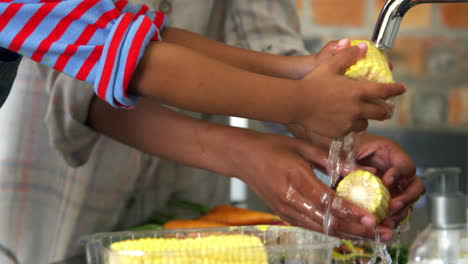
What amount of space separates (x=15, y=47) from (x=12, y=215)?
61cm

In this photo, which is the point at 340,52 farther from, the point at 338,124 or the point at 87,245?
the point at 87,245

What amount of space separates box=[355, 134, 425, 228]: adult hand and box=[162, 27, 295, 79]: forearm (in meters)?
0.14

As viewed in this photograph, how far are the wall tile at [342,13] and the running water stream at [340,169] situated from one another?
1.43 m

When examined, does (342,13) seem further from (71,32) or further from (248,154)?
(71,32)

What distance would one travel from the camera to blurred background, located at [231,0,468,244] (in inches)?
83.0

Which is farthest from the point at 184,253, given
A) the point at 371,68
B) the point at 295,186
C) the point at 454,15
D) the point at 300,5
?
the point at 454,15

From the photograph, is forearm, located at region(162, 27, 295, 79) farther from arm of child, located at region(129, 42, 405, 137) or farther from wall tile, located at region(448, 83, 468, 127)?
wall tile, located at region(448, 83, 468, 127)

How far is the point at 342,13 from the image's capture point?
2.11 m

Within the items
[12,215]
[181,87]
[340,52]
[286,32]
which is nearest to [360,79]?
[340,52]

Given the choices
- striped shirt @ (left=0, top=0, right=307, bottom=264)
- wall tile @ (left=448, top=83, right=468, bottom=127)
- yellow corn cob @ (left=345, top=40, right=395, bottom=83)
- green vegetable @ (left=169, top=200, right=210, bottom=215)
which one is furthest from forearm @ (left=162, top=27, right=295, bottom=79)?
wall tile @ (left=448, top=83, right=468, bottom=127)

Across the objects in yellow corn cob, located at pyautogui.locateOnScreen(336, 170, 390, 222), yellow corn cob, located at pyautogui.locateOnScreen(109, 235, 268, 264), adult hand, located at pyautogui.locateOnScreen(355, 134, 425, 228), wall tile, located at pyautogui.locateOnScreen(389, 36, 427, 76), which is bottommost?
yellow corn cob, located at pyautogui.locateOnScreen(109, 235, 268, 264)

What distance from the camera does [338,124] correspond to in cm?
55

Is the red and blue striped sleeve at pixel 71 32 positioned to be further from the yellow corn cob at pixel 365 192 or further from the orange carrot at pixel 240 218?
the orange carrot at pixel 240 218

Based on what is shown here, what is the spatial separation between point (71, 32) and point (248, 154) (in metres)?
0.21
